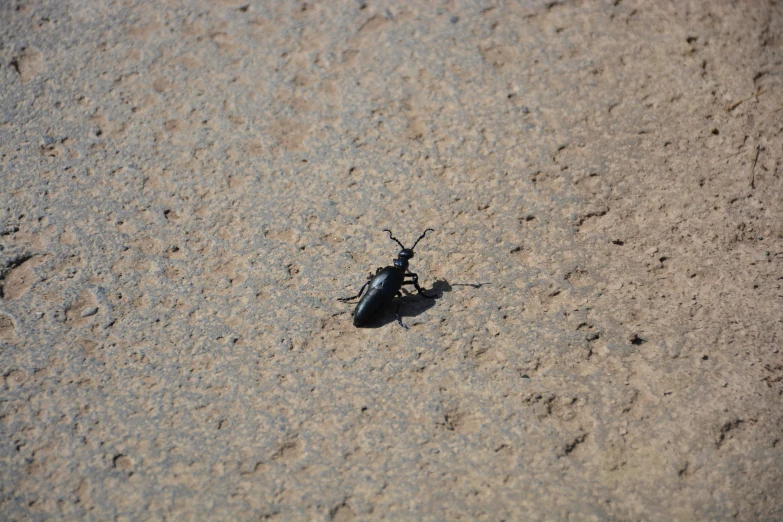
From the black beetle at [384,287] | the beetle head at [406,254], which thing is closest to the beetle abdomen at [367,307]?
the black beetle at [384,287]

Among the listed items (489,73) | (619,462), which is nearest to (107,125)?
(489,73)

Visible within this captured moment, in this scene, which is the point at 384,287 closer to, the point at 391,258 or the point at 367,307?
the point at 367,307

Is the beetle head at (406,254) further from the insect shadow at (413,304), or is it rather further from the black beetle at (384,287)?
the insect shadow at (413,304)

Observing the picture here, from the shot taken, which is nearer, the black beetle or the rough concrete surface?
the rough concrete surface

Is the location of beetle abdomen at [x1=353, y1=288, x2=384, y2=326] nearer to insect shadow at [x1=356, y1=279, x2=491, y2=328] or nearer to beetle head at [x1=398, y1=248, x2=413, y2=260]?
insect shadow at [x1=356, y1=279, x2=491, y2=328]

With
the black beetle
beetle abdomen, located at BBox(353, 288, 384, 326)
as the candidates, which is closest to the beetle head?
the black beetle

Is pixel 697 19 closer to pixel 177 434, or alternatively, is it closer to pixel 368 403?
pixel 368 403
